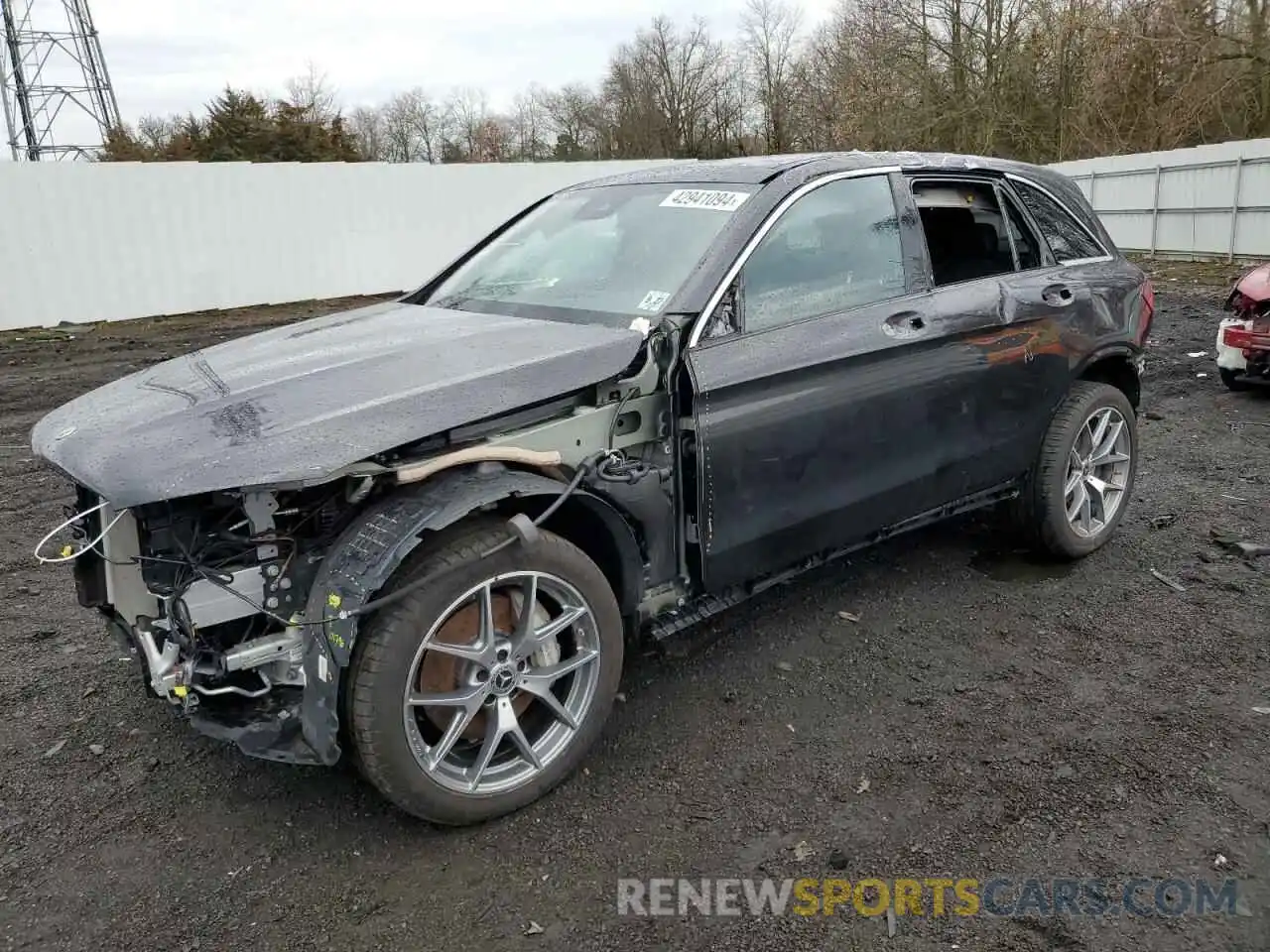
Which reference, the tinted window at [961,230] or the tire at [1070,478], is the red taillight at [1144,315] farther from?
the tinted window at [961,230]

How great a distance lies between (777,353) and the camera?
131 inches

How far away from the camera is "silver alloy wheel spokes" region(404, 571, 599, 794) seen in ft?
8.96

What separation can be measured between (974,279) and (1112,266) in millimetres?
1119

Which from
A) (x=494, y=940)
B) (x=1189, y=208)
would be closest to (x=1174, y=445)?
(x=494, y=940)

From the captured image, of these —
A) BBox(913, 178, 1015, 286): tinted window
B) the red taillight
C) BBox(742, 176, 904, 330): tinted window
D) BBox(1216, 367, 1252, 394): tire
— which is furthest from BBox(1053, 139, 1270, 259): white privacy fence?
BBox(742, 176, 904, 330): tinted window

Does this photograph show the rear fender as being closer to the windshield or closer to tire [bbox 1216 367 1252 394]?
the windshield

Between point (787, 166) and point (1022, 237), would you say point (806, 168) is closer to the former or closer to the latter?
point (787, 166)

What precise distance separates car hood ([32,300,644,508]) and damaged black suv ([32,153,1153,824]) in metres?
0.01

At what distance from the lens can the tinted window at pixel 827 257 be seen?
341 cm

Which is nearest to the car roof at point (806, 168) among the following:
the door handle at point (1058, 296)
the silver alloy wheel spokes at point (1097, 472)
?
the door handle at point (1058, 296)

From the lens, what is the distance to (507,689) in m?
2.85

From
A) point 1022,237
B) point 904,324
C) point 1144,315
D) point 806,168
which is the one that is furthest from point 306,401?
point 1144,315

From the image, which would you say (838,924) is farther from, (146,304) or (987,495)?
(146,304)

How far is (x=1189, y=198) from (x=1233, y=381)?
13.5m
